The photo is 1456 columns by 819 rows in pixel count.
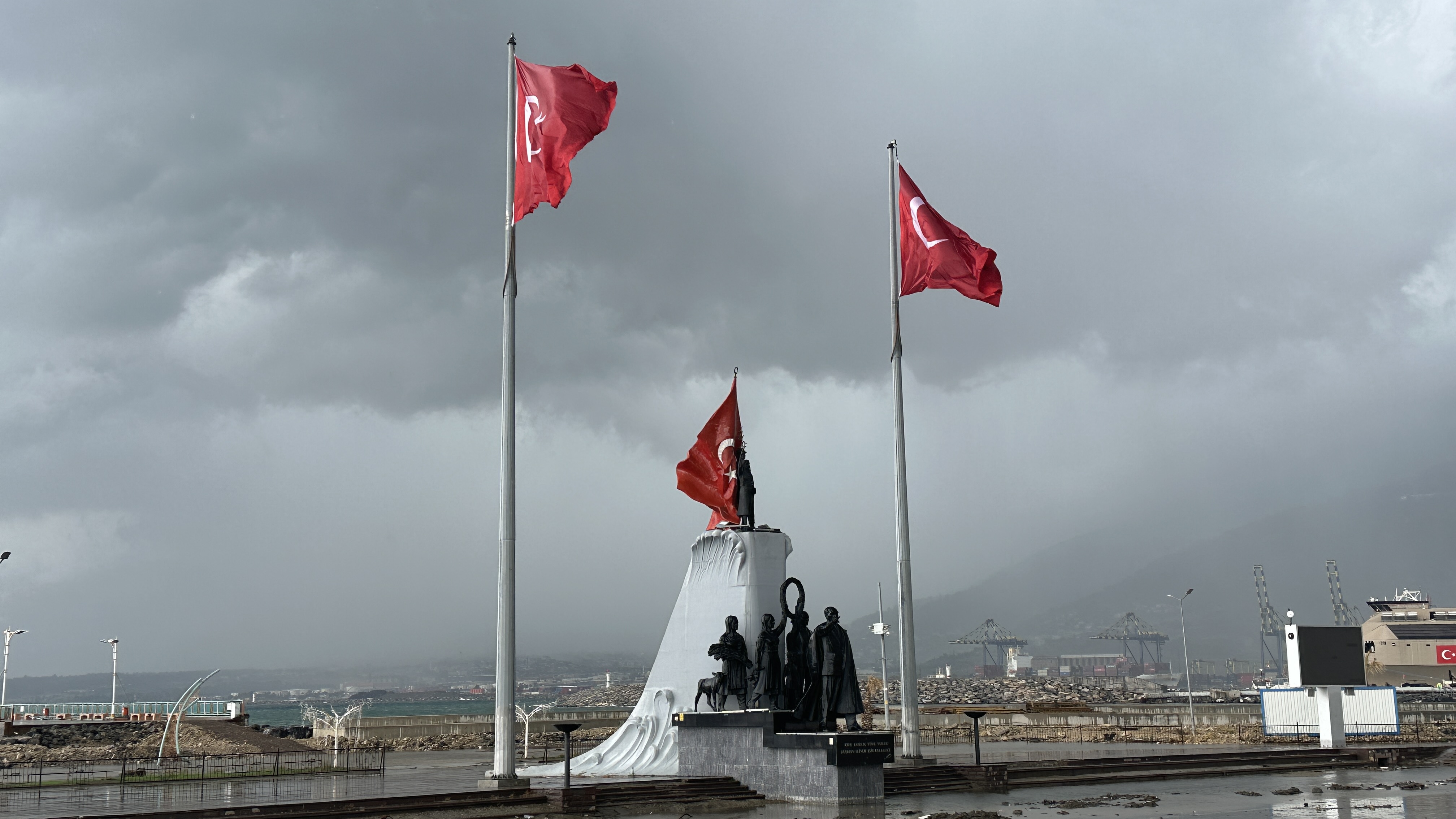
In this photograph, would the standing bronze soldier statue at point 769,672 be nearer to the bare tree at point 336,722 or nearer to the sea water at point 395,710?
the bare tree at point 336,722

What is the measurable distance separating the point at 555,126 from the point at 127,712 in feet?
167

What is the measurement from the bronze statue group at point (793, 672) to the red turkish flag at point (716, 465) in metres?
3.39

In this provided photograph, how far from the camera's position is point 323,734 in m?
46.0

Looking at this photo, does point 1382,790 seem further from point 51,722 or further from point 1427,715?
point 51,722

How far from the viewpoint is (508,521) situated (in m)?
19.8

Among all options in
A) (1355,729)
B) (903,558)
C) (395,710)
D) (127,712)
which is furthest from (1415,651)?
(395,710)

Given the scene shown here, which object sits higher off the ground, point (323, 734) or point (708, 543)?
point (708, 543)

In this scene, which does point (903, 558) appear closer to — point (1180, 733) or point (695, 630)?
point (695, 630)

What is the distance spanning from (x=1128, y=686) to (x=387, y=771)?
457ft

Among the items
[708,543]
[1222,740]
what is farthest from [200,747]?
[1222,740]


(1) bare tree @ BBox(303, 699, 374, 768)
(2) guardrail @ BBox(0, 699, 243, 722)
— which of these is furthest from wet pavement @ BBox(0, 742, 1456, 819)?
(2) guardrail @ BBox(0, 699, 243, 722)

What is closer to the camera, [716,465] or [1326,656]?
[716,465]

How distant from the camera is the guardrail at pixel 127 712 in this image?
52.5m

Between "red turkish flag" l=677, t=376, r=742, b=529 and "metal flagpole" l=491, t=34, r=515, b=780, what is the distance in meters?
7.07
